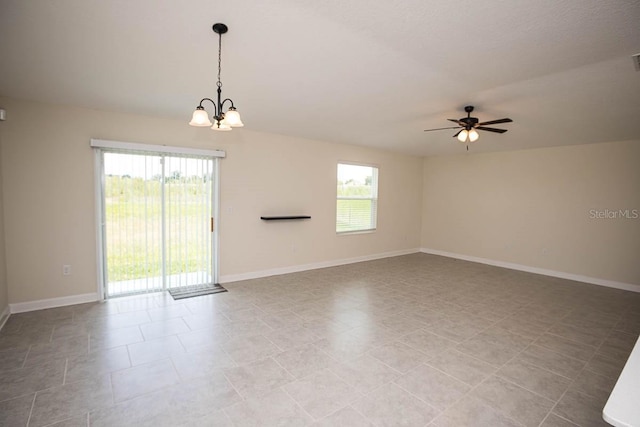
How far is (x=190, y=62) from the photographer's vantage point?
2592mm

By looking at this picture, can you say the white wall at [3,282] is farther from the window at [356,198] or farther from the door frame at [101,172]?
the window at [356,198]

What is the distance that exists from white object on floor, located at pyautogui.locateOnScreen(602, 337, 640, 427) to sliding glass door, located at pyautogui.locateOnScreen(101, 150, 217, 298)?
4612mm

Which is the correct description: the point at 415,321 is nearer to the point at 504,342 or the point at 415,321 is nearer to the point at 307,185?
the point at 504,342

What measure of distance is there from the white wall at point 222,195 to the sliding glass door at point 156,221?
7.9 inches

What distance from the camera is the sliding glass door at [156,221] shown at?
159 inches

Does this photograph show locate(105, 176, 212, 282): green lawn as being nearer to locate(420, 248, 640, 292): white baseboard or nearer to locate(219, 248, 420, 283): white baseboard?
locate(219, 248, 420, 283): white baseboard

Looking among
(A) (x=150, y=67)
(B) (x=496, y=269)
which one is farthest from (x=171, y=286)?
(B) (x=496, y=269)

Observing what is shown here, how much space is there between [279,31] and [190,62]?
3.14 feet

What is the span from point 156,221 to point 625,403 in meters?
4.74

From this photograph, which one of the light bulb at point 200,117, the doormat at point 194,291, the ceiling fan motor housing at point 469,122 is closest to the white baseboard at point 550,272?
the ceiling fan motor housing at point 469,122

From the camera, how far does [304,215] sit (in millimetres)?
5801

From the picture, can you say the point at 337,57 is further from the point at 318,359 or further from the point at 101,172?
the point at 101,172

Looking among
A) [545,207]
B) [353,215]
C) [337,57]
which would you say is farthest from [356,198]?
[337,57]

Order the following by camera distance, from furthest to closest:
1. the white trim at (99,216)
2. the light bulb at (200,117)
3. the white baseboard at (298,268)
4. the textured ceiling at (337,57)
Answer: the white baseboard at (298,268), the white trim at (99,216), the light bulb at (200,117), the textured ceiling at (337,57)
